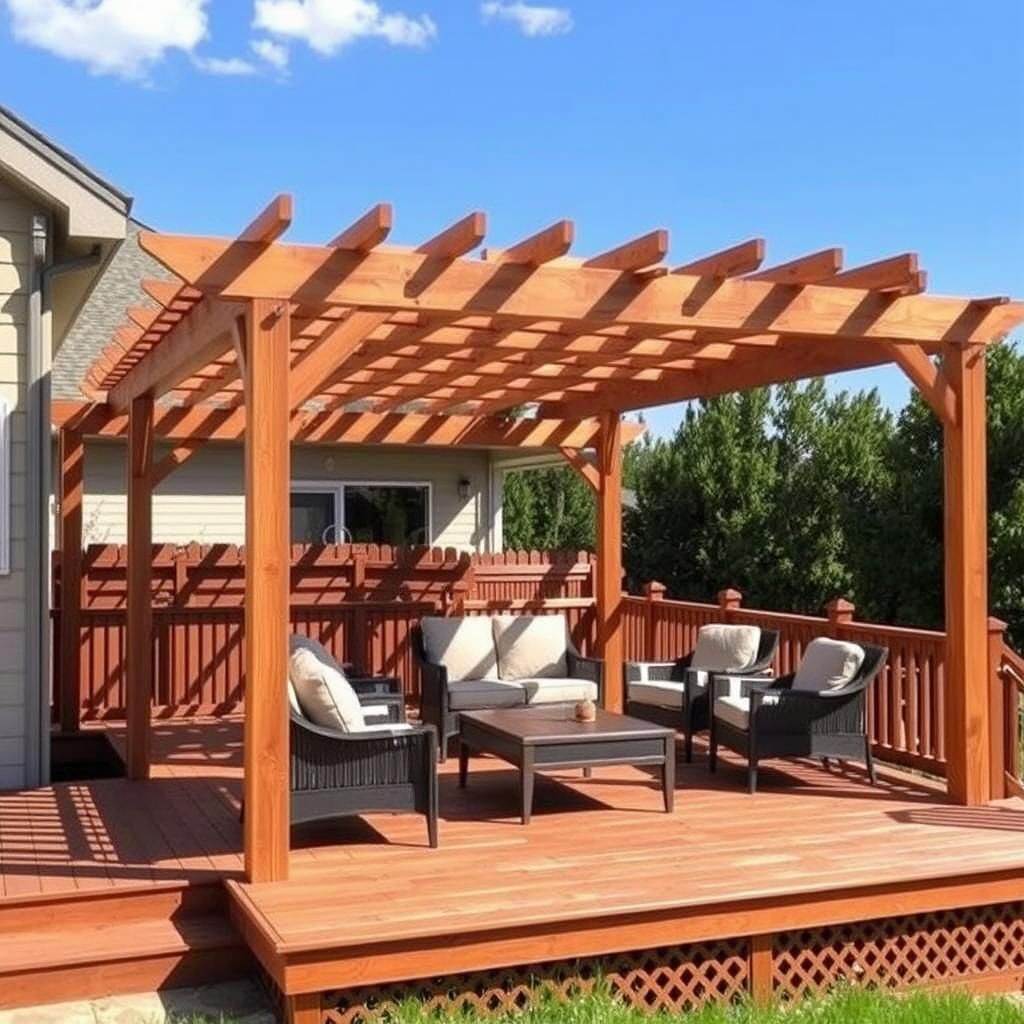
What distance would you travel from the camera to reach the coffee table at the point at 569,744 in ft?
21.3

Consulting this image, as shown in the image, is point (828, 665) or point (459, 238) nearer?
point (459, 238)

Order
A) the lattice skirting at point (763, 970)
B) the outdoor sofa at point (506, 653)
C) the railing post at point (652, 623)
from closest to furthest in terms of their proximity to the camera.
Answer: the lattice skirting at point (763, 970) < the outdoor sofa at point (506, 653) < the railing post at point (652, 623)

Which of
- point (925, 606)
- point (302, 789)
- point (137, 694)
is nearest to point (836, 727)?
point (302, 789)

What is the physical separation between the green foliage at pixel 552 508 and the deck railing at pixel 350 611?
987 cm

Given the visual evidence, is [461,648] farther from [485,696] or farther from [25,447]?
[25,447]

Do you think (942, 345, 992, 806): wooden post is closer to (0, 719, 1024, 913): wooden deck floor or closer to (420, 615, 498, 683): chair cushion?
(0, 719, 1024, 913): wooden deck floor

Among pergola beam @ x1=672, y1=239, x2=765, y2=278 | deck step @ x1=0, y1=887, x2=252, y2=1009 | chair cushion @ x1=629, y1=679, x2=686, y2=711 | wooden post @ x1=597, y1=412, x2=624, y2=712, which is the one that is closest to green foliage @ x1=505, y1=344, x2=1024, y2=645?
wooden post @ x1=597, y1=412, x2=624, y2=712

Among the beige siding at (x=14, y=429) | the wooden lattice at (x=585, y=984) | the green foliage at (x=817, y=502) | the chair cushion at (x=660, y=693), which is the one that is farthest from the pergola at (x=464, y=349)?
the green foliage at (x=817, y=502)

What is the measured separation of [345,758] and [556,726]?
144 cm

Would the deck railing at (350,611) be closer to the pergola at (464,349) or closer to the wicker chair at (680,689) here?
the wicker chair at (680,689)

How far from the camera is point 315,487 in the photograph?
47.3 ft

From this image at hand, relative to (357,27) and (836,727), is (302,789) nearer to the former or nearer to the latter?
(836,727)

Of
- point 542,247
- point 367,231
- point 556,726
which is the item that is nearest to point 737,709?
point 556,726

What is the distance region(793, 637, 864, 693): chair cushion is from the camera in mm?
7477
